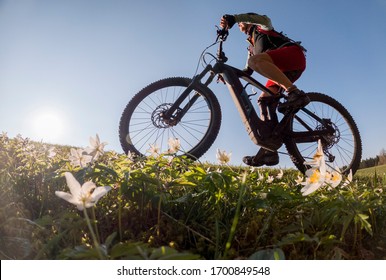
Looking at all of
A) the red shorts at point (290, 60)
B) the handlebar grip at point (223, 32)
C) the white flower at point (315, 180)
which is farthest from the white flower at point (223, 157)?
the handlebar grip at point (223, 32)

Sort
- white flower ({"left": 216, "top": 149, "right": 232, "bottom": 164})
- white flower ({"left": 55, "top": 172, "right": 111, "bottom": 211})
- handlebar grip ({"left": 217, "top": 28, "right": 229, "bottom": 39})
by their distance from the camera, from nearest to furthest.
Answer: white flower ({"left": 55, "top": 172, "right": 111, "bottom": 211}) < white flower ({"left": 216, "top": 149, "right": 232, "bottom": 164}) < handlebar grip ({"left": 217, "top": 28, "right": 229, "bottom": 39})

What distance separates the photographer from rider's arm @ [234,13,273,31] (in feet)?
13.7

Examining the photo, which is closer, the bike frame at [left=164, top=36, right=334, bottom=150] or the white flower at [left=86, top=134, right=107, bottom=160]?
the white flower at [left=86, top=134, right=107, bottom=160]

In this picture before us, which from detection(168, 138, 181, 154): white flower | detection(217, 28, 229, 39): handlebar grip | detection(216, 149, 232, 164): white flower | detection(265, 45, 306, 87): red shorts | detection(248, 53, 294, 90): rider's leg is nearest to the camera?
detection(216, 149, 232, 164): white flower

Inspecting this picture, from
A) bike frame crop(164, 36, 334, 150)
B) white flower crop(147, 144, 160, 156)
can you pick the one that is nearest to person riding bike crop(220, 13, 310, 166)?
bike frame crop(164, 36, 334, 150)

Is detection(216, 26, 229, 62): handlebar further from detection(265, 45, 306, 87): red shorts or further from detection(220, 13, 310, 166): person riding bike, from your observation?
detection(265, 45, 306, 87): red shorts

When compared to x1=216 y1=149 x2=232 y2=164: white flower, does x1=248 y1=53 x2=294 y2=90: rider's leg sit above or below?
above

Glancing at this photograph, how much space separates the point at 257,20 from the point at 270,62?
1.76 ft

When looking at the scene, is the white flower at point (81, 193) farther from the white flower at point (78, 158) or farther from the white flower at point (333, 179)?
the white flower at point (333, 179)

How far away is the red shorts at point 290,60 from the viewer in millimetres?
4133

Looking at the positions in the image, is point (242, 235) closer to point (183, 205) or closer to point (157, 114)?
point (183, 205)

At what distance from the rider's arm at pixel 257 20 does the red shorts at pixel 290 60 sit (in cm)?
32

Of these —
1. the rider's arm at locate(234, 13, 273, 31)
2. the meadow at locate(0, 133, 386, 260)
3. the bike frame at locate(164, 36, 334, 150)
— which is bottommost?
the meadow at locate(0, 133, 386, 260)
